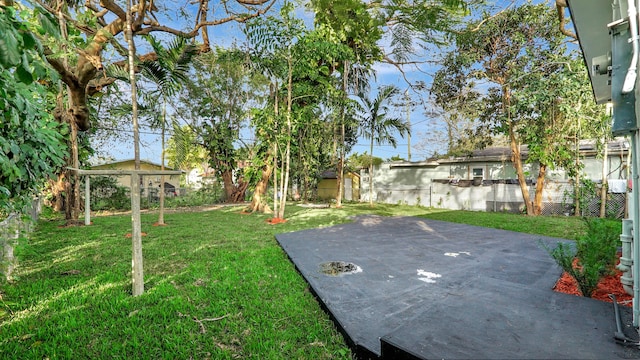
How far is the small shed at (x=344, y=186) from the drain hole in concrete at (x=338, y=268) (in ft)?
44.3

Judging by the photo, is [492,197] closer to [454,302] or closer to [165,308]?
[454,302]

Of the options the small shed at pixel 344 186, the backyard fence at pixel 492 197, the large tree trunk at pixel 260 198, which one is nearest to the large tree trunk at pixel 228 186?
the large tree trunk at pixel 260 198

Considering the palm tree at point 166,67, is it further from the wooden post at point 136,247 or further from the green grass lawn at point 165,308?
the wooden post at point 136,247

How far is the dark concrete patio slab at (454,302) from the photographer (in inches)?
56.5

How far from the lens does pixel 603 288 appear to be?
2512 mm

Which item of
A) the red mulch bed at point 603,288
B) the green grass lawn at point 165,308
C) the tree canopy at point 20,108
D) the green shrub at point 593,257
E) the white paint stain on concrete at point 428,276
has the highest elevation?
the tree canopy at point 20,108

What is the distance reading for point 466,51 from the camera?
970 cm

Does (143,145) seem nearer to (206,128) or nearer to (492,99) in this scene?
(206,128)

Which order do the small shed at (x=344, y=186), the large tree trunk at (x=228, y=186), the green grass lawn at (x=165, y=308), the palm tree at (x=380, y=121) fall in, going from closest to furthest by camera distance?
1. the green grass lawn at (x=165, y=308)
2. the palm tree at (x=380, y=121)
3. the large tree trunk at (x=228, y=186)
4. the small shed at (x=344, y=186)

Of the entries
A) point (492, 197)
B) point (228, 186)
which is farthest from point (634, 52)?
point (228, 186)

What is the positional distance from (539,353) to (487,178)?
13.2 metres

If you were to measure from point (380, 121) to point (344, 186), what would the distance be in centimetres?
656

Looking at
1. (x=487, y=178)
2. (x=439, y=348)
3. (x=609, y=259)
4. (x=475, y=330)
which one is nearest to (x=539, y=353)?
(x=475, y=330)

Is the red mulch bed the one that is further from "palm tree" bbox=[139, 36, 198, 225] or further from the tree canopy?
"palm tree" bbox=[139, 36, 198, 225]
